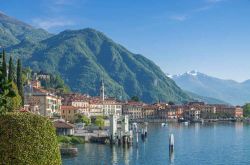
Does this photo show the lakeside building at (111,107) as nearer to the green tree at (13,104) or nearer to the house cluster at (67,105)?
the house cluster at (67,105)

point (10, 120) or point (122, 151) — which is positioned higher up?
point (10, 120)

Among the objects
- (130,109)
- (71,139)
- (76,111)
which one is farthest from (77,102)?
(71,139)

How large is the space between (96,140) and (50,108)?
3528 cm

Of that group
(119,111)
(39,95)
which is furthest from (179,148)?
(119,111)

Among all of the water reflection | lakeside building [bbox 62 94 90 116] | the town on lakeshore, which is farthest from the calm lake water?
lakeside building [bbox 62 94 90 116]

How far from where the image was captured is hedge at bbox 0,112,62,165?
48.6 feet

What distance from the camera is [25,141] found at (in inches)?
586

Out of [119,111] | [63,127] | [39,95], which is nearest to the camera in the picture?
→ [63,127]

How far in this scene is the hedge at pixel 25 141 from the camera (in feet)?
48.6

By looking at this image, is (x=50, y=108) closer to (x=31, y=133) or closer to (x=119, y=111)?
(x=119, y=111)

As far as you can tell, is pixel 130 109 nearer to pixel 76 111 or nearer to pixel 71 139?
pixel 76 111

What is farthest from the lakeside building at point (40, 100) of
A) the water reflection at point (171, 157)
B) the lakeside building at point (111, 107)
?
the lakeside building at point (111, 107)

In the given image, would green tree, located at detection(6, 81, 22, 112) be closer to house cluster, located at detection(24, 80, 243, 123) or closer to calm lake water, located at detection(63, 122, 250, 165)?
calm lake water, located at detection(63, 122, 250, 165)

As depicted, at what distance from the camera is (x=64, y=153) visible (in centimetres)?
6228
